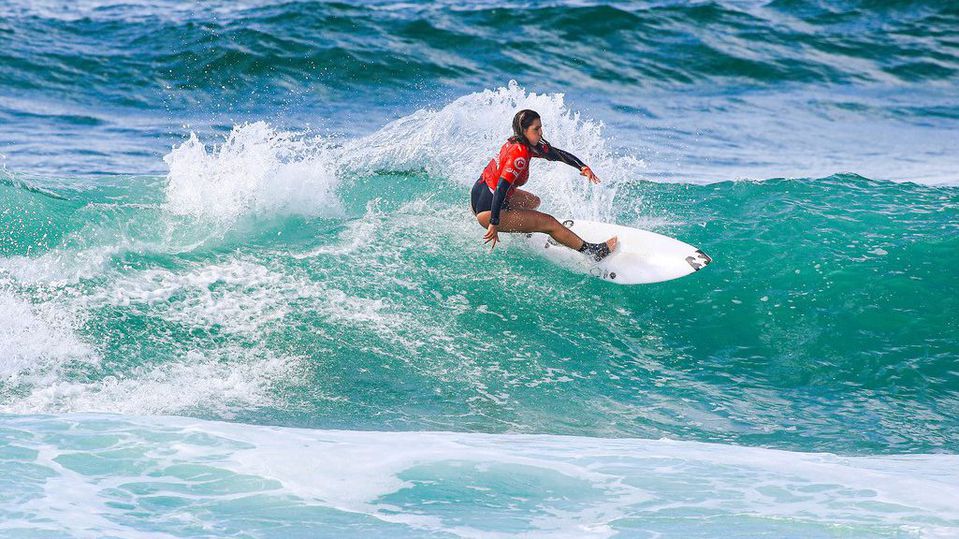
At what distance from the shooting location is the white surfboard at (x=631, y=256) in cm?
862

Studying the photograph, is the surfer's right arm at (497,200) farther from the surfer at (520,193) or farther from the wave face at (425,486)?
the wave face at (425,486)

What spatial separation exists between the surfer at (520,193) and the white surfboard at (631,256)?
122mm

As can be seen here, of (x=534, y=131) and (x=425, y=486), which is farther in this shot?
(x=534, y=131)

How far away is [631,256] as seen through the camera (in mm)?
8734

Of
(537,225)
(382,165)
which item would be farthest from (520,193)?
(382,165)

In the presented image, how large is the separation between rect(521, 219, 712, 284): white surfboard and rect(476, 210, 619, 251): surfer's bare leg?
0.23 meters

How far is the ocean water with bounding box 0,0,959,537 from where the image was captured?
5012 millimetres

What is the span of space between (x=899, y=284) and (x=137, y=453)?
6500 millimetres

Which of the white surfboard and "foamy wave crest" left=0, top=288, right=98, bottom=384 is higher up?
the white surfboard

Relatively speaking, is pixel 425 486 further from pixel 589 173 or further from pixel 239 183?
pixel 239 183

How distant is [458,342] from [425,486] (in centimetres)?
268

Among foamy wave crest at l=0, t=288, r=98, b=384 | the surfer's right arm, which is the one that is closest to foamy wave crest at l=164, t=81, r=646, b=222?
the surfer's right arm

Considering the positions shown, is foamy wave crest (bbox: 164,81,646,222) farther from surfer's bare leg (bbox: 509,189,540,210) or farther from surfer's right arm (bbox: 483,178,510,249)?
surfer's right arm (bbox: 483,178,510,249)

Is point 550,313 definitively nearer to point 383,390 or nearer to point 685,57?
point 383,390
